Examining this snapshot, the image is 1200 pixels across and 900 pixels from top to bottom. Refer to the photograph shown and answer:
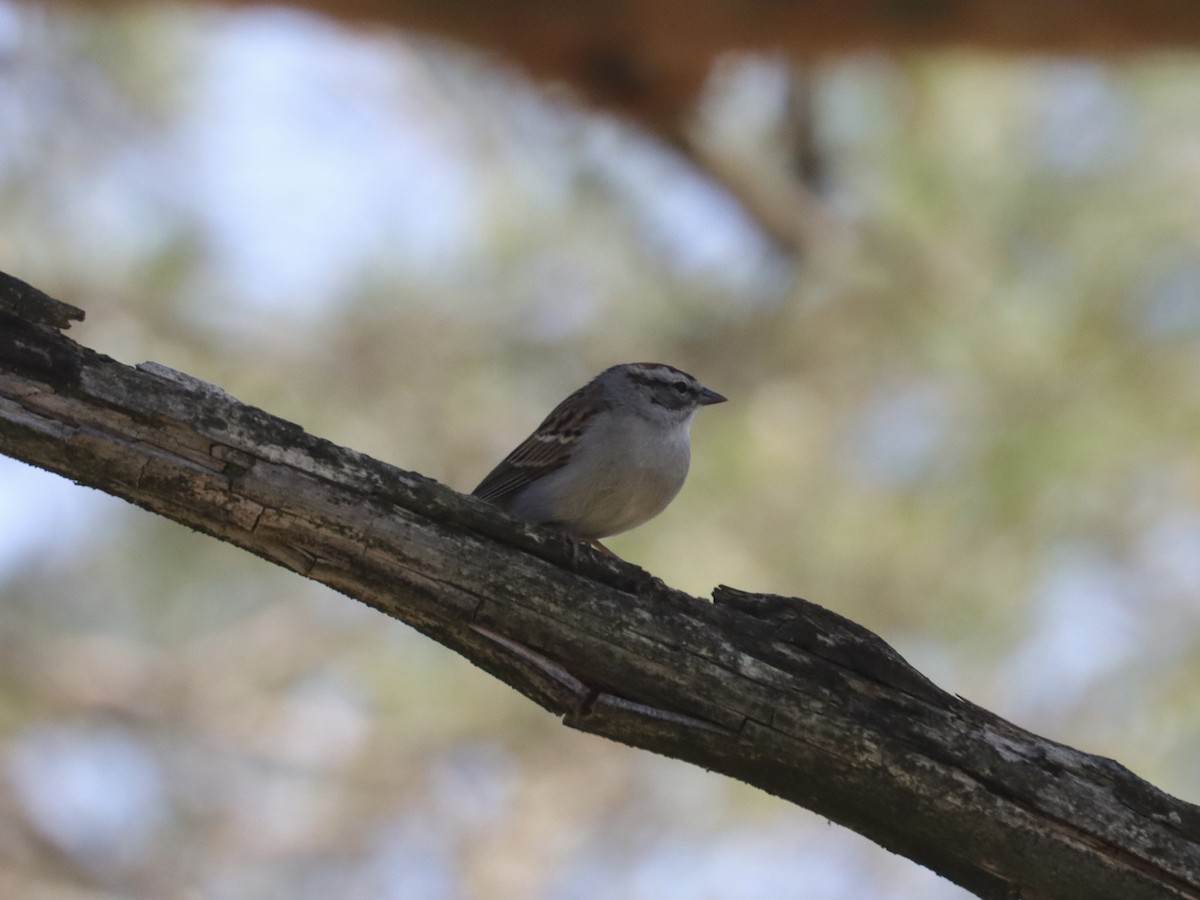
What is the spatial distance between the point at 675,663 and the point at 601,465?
5.64 ft

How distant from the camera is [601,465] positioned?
4.57 metres

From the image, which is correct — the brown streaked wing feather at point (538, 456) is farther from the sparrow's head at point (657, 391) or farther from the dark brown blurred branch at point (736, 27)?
the dark brown blurred branch at point (736, 27)

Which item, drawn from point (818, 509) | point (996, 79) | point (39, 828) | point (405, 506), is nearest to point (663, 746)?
point (405, 506)

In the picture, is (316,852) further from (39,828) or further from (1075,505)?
(1075,505)

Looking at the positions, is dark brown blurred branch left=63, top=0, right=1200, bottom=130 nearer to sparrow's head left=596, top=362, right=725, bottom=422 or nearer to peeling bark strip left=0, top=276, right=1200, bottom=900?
sparrow's head left=596, top=362, right=725, bottom=422

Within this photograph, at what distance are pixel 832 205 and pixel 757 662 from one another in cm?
450

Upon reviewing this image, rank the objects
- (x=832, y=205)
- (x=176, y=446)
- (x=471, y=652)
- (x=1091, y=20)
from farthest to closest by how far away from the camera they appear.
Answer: (x=832, y=205), (x=1091, y=20), (x=471, y=652), (x=176, y=446)

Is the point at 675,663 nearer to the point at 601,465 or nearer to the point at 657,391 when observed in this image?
the point at 601,465

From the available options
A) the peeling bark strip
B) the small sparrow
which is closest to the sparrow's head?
the small sparrow

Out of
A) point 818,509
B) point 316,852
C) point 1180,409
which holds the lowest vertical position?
point 316,852

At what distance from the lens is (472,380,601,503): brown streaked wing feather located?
15.4 ft

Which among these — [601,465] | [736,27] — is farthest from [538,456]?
[736,27]

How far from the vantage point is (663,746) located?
2.90 metres

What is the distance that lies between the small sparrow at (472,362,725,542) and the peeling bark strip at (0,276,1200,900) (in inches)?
59.3
